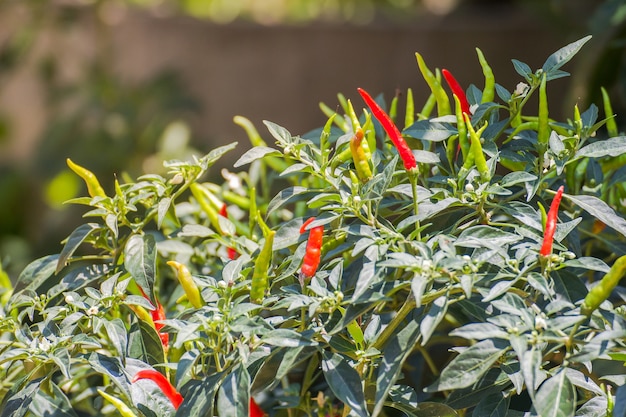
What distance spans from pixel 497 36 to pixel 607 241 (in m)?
2.83

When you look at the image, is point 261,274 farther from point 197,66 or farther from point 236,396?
point 197,66

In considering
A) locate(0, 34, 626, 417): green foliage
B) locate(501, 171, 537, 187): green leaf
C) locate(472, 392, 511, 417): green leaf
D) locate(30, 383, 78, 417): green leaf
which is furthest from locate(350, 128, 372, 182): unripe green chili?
locate(30, 383, 78, 417): green leaf

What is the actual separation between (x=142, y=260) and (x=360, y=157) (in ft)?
0.73

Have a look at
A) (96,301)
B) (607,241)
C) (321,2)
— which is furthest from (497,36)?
(96,301)

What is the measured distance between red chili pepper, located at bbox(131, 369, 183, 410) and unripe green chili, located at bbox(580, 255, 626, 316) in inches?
13.7

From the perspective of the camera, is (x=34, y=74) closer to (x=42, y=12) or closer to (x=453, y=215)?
(x=42, y=12)

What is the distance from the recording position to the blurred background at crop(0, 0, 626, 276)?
310 centimetres

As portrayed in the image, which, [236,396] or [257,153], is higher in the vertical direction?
[257,153]

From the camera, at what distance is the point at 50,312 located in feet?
2.32

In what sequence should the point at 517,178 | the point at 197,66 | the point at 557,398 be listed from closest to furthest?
the point at 557,398, the point at 517,178, the point at 197,66

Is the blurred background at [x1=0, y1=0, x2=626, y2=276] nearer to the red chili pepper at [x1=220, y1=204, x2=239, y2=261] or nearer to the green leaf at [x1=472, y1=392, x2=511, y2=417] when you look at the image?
the red chili pepper at [x1=220, y1=204, x2=239, y2=261]

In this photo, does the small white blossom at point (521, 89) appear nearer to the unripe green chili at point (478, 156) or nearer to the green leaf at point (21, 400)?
the unripe green chili at point (478, 156)

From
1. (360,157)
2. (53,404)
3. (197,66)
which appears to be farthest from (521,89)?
(197,66)

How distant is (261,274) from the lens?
69 cm
